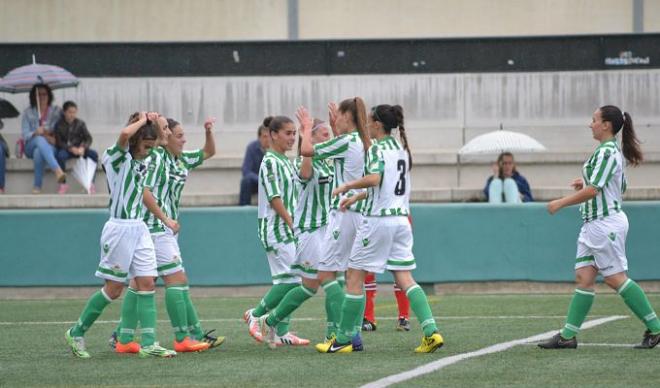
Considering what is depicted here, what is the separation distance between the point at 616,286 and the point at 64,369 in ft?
14.6

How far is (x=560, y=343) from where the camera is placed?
1111 cm

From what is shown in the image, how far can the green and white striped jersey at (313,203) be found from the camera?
38.5 ft

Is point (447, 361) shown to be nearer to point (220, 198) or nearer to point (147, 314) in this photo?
point (147, 314)

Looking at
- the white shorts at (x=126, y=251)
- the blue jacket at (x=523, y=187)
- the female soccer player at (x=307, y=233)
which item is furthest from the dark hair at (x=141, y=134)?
Answer: the blue jacket at (x=523, y=187)

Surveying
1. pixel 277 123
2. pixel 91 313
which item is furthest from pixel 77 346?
pixel 277 123

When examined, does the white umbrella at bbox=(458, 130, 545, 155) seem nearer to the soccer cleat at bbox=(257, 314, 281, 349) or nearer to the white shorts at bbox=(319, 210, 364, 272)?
the white shorts at bbox=(319, 210, 364, 272)

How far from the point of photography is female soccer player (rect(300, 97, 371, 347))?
1132cm

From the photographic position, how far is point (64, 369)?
34.3 feet

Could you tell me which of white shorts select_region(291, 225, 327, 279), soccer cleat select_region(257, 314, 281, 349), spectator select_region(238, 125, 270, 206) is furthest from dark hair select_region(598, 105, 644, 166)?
spectator select_region(238, 125, 270, 206)

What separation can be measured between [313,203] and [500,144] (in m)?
8.95

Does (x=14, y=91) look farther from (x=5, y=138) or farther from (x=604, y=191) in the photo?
(x=604, y=191)

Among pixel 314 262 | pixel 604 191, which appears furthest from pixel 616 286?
pixel 314 262

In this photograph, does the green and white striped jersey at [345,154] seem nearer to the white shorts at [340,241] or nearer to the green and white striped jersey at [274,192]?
the white shorts at [340,241]

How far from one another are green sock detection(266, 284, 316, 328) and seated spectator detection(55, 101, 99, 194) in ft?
32.6
